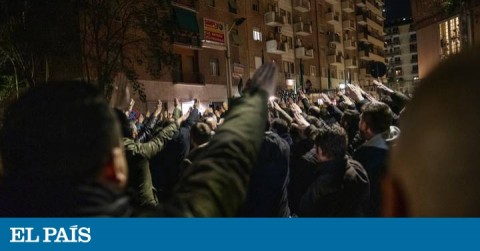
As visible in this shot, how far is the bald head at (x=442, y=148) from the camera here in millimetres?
991

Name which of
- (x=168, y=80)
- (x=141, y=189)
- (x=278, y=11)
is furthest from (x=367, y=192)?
(x=278, y=11)

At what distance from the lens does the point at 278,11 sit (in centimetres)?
3925

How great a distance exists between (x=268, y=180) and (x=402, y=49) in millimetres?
106362

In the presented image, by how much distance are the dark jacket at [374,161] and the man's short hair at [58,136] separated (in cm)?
299

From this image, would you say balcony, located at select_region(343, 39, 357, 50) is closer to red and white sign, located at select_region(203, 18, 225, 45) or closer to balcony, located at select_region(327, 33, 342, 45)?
balcony, located at select_region(327, 33, 342, 45)

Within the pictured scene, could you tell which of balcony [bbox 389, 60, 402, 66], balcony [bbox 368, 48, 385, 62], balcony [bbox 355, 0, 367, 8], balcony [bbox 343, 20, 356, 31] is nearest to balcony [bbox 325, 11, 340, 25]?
balcony [bbox 343, 20, 356, 31]

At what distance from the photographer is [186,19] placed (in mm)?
27938

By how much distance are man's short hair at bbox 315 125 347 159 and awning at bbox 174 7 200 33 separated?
23.9 meters

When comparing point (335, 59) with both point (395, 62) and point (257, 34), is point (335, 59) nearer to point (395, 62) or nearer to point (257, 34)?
point (257, 34)

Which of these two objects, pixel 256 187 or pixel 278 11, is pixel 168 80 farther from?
pixel 256 187

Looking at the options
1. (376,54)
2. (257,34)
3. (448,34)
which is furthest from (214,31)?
(376,54)

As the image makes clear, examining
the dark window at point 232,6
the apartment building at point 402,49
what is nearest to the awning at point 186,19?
the dark window at point 232,6

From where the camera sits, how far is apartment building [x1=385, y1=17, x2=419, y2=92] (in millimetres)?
101438

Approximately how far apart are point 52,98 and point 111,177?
0.35 metres
